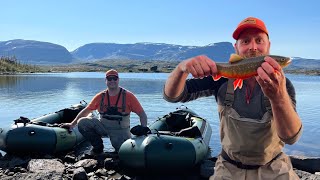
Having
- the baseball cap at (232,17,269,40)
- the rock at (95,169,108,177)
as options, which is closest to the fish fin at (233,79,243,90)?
the baseball cap at (232,17,269,40)

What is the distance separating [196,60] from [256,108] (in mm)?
936

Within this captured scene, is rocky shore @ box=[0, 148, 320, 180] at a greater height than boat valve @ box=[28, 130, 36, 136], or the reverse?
boat valve @ box=[28, 130, 36, 136]

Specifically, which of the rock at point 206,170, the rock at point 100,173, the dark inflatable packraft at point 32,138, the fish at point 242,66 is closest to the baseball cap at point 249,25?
the fish at point 242,66

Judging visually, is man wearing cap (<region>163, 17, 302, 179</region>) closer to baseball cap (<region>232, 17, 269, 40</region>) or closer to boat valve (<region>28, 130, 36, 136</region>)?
baseball cap (<region>232, 17, 269, 40</region>)

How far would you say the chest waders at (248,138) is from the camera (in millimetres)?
Result: 3596

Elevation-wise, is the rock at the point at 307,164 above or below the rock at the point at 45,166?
below

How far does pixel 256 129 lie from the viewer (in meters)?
3.60

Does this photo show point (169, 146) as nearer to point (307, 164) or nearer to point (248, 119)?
point (307, 164)

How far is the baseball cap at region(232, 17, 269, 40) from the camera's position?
11.5ft

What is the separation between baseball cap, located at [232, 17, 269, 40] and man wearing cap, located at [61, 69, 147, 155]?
8.55m

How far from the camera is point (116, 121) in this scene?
40.5 feet

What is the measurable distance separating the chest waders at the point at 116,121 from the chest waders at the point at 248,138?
28.4ft

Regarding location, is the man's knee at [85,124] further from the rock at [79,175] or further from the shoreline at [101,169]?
the rock at [79,175]

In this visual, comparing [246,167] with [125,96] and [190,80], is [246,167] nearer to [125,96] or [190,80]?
[190,80]
